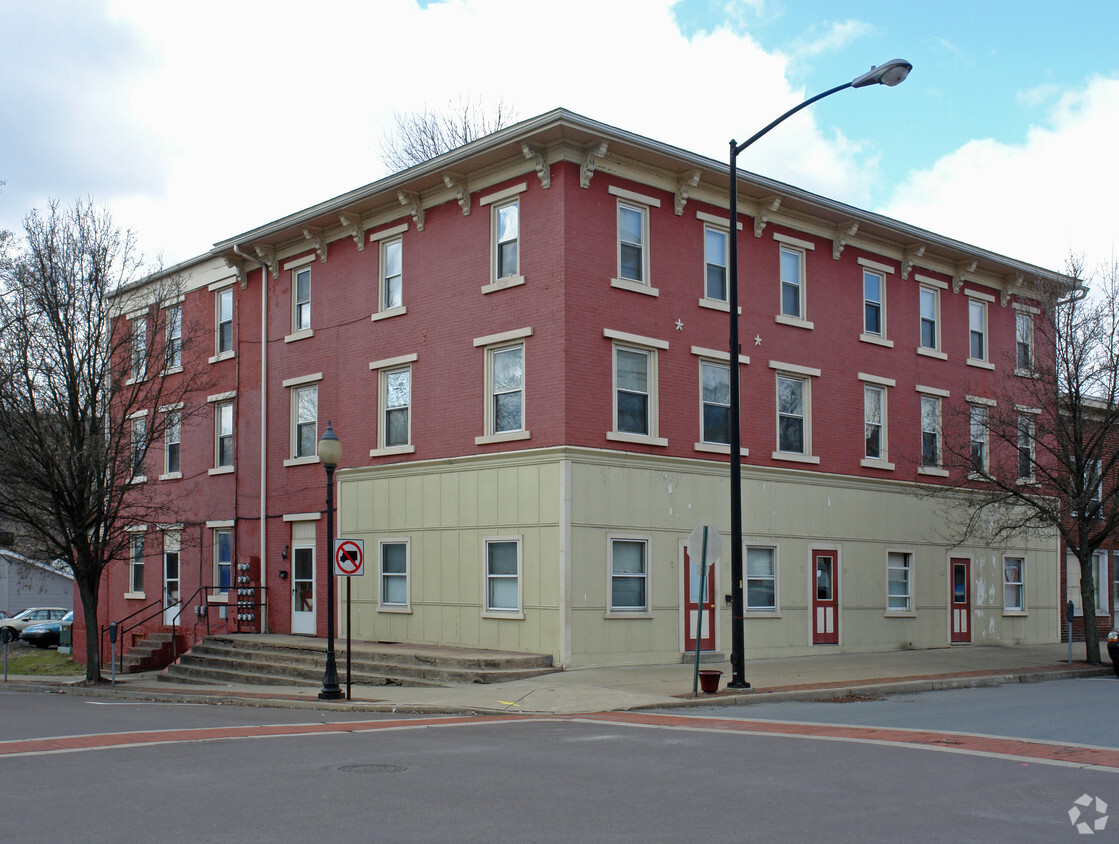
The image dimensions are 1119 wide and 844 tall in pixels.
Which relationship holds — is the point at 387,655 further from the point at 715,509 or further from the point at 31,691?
the point at 31,691

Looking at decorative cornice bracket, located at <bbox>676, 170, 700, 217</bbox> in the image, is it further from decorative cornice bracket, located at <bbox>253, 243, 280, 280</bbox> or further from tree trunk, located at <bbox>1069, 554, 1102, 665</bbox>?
tree trunk, located at <bbox>1069, 554, 1102, 665</bbox>

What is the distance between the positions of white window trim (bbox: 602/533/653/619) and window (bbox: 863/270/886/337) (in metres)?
9.27

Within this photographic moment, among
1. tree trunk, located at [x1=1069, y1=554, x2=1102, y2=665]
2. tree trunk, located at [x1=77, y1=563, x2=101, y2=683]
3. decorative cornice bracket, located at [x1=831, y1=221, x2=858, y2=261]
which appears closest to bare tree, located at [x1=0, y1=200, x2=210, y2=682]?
tree trunk, located at [x1=77, y1=563, x2=101, y2=683]

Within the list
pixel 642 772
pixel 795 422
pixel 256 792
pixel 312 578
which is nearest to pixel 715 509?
pixel 795 422

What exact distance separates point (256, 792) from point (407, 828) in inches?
79.6

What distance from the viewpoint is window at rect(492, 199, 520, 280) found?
75.3 ft

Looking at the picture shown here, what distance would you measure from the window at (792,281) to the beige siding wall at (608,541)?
3.80 metres

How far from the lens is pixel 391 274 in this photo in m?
26.0

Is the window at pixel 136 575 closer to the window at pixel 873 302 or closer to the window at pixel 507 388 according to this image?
the window at pixel 507 388

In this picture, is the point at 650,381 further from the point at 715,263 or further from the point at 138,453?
the point at 138,453

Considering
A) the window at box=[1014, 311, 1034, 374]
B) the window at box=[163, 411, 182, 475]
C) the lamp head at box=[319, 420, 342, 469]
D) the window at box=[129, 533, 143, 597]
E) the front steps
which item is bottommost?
the front steps

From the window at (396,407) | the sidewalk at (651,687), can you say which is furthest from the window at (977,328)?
the window at (396,407)

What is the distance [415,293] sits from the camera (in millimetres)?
25094

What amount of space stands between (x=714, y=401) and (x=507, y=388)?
4626 millimetres
